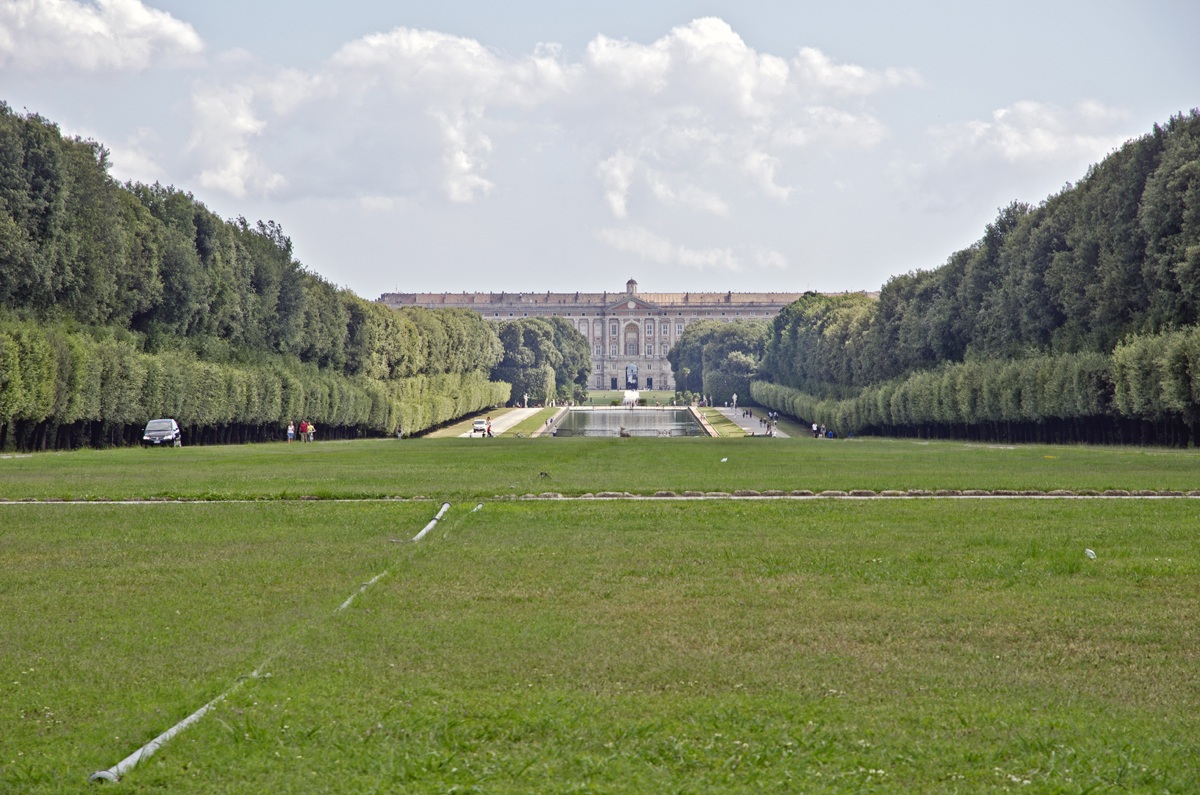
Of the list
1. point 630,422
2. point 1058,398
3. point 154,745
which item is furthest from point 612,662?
point 630,422

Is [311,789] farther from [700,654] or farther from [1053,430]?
[1053,430]

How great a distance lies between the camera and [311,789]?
5.12 meters

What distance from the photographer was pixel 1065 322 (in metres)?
53.4

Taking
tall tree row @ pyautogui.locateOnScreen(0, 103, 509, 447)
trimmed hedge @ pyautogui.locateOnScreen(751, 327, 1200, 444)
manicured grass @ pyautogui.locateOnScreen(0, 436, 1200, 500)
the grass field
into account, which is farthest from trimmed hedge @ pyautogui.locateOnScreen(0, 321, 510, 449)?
trimmed hedge @ pyautogui.locateOnScreen(751, 327, 1200, 444)

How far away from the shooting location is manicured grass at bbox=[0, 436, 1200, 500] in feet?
67.9

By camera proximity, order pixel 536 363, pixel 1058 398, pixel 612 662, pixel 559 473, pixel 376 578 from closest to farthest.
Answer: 1. pixel 612 662
2. pixel 376 578
3. pixel 559 473
4. pixel 1058 398
5. pixel 536 363

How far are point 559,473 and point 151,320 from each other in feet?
100

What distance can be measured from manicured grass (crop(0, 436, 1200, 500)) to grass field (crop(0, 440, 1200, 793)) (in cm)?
481

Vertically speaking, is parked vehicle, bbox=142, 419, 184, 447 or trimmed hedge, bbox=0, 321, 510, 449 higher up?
trimmed hedge, bbox=0, 321, 510, 449

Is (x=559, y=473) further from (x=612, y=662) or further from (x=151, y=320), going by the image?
(x=151, y=320)

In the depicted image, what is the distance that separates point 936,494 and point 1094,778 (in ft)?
47.5

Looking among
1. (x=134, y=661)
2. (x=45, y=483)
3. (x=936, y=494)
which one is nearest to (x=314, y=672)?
(x=134, y=661)

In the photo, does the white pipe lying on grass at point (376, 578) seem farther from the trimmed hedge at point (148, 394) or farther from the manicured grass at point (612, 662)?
the trimmed hedge at point (148, 394)

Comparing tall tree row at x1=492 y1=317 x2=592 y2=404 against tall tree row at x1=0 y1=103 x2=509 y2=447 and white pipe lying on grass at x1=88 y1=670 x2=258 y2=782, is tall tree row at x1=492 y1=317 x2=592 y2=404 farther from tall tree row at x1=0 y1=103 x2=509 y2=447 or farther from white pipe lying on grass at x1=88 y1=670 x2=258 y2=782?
white pipe lying on grass at x1=88 y1=670 x2=258 y2=782
